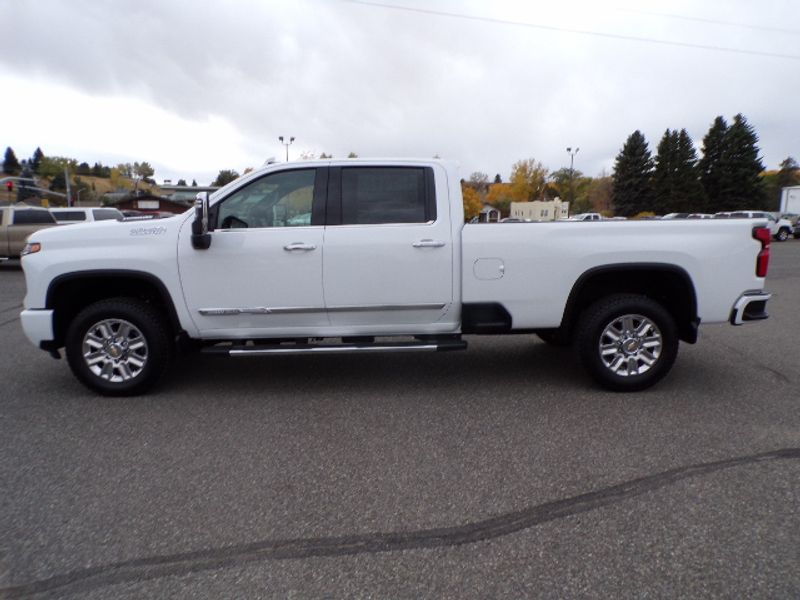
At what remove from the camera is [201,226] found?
4711 mm

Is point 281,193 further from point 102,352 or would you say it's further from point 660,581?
point 660,581

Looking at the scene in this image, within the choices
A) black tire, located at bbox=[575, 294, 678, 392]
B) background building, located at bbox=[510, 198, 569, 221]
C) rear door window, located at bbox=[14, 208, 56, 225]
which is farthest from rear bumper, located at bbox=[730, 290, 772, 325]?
background building, located at bbox=[510, 198, 569, 221]

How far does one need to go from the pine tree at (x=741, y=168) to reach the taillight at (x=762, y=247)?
63.0m

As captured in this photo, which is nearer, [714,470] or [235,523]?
[235,523]

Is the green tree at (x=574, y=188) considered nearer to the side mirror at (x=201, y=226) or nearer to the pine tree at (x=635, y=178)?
the pine tree at (x=635, y=178)

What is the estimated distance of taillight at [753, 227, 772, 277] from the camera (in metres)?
4.86

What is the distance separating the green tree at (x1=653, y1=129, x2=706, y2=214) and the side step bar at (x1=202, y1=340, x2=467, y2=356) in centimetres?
6369

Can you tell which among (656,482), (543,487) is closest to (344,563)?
(543,487)

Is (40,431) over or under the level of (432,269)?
under

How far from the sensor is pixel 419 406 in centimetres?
477

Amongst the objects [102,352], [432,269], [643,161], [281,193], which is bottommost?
[102,352]

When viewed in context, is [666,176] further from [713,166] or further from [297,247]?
[297,247]

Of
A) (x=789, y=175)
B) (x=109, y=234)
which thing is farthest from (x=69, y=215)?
(x=789, y=175)

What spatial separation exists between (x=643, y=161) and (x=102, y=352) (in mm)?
69891
